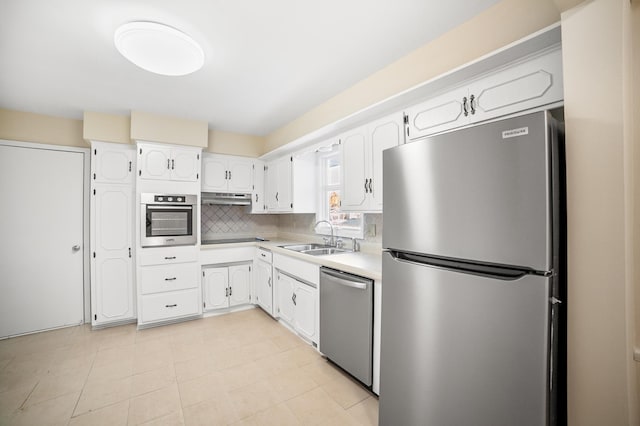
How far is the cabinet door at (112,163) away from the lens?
3.17 meters

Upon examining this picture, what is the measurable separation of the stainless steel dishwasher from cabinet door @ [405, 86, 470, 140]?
1.12m

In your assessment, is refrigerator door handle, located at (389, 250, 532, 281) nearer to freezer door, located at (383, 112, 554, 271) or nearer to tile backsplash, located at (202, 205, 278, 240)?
freezer door, located at (383, 112, 554, 271)

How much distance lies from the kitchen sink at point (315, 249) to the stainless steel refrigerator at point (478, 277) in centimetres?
165

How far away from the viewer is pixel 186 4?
4.94 feet

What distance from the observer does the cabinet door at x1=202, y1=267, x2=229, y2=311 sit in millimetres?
3521

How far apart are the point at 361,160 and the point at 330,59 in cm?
82

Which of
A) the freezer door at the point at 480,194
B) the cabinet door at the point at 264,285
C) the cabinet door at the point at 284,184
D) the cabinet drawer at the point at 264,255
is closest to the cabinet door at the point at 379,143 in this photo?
the freezer door at the point at 480,194

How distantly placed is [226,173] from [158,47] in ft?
7.41

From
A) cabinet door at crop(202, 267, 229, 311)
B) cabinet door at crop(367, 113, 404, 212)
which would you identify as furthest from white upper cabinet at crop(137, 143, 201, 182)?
cabinet door at crop(367, 113, 404, 212)

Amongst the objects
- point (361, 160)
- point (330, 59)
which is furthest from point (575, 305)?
point (330, 59)

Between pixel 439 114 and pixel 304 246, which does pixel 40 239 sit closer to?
pixel 304 246

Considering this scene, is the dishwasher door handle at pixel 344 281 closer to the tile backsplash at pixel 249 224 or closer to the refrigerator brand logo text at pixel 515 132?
the refrigerator brand logo text at pixel 515 132

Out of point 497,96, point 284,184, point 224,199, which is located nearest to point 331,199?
point 284,184

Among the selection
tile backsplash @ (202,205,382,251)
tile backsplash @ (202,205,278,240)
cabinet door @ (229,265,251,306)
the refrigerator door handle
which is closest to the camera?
the refrigerator door handle
